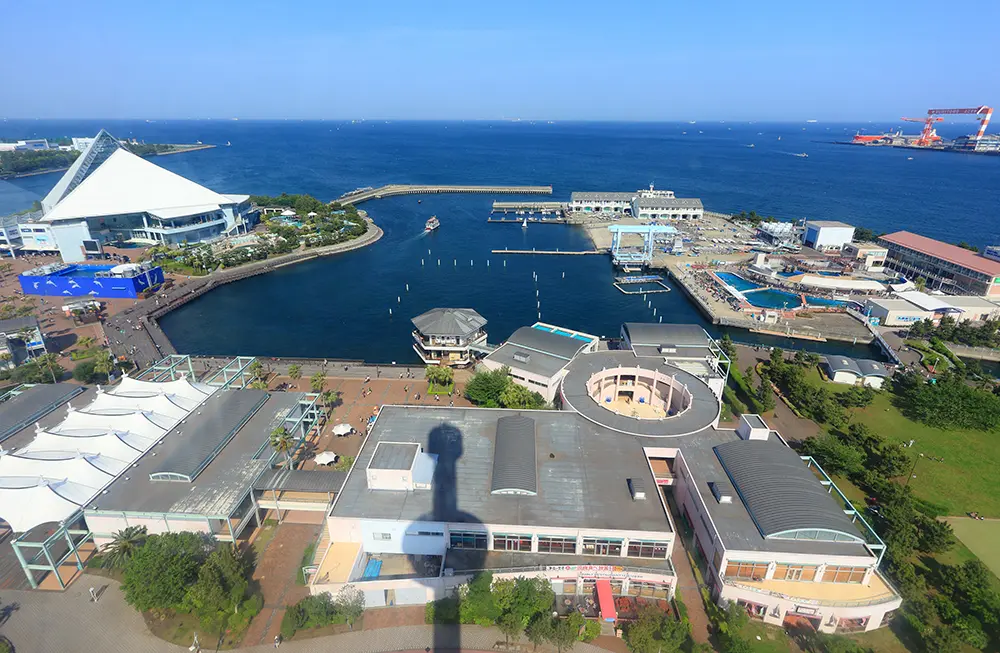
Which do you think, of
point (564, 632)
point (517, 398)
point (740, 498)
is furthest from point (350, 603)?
point (740, 498)

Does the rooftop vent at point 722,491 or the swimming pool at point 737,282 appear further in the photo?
the swimming pool at point 737,282

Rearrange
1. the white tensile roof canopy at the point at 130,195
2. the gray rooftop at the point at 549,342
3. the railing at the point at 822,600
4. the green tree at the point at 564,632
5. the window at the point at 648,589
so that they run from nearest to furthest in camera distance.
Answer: the green tree at the point at 564,632, the railing at the point at 822,600, the window at the point at 648,589, the gray rooftop at the point at 549,342, the white tensile roof canopy at the point at 130,195

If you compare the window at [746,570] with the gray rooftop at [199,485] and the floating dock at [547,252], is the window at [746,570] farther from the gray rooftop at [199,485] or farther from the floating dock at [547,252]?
the floating dock at [547,252]

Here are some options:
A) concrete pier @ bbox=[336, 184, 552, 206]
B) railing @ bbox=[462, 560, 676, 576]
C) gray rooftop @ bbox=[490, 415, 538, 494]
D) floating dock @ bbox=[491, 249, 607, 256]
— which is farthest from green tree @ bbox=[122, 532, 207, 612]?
concrete pier @ bbox=[336, 184, 552, 206]

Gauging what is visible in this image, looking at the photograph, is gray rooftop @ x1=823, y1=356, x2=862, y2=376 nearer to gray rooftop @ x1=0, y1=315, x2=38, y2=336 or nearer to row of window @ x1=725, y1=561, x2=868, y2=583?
row of window @ x1=725, y1=561, x2=868, y2=583

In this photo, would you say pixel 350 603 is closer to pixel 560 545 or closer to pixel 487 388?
pixel 560 545

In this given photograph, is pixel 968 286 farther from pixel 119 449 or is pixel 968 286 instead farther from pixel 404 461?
pixel 119 449

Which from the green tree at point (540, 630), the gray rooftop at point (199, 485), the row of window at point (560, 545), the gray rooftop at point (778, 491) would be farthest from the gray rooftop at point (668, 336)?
the gray rooftop at point (199, 485)
